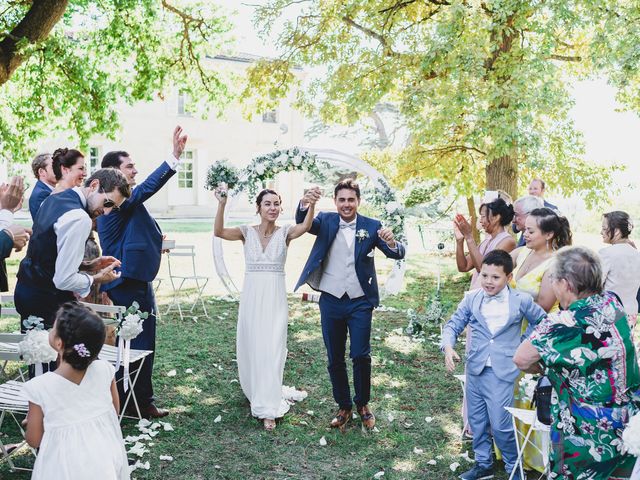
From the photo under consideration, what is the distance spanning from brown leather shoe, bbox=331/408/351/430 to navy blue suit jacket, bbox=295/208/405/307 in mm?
969

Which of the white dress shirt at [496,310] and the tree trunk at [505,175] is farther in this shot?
the tree trunk at [505,175]

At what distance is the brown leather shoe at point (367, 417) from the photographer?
545 cm

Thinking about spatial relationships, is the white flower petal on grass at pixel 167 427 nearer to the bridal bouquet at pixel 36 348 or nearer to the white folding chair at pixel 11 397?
the white folding chair at pixel 11 397

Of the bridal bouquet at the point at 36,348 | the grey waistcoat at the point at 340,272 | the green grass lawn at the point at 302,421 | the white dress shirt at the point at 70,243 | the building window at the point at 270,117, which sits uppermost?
the building window at the point at 270,117

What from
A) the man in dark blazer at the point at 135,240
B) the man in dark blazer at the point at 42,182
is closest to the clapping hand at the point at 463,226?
the man in dark blazer at the point at 135,240

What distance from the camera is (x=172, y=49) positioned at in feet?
41.9

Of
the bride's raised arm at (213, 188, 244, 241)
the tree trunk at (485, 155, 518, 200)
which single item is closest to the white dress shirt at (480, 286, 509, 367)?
the bride's raised arm at (213, 188, 244, 241)

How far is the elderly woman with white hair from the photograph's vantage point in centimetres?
295

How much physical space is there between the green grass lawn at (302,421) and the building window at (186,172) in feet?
56.3

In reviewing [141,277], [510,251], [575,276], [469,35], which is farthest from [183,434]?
[469,35]

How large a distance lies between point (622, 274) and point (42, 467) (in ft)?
17.3

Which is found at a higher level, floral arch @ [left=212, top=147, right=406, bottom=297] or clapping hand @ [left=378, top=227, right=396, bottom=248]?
floral arch @ [left=212, top=147, right=406, bottom=297]

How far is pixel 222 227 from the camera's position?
18.5 ft

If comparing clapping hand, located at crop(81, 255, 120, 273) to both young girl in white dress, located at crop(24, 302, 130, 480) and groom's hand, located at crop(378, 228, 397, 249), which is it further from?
groom's hand, located at crop(378, 228, 397, 249)
